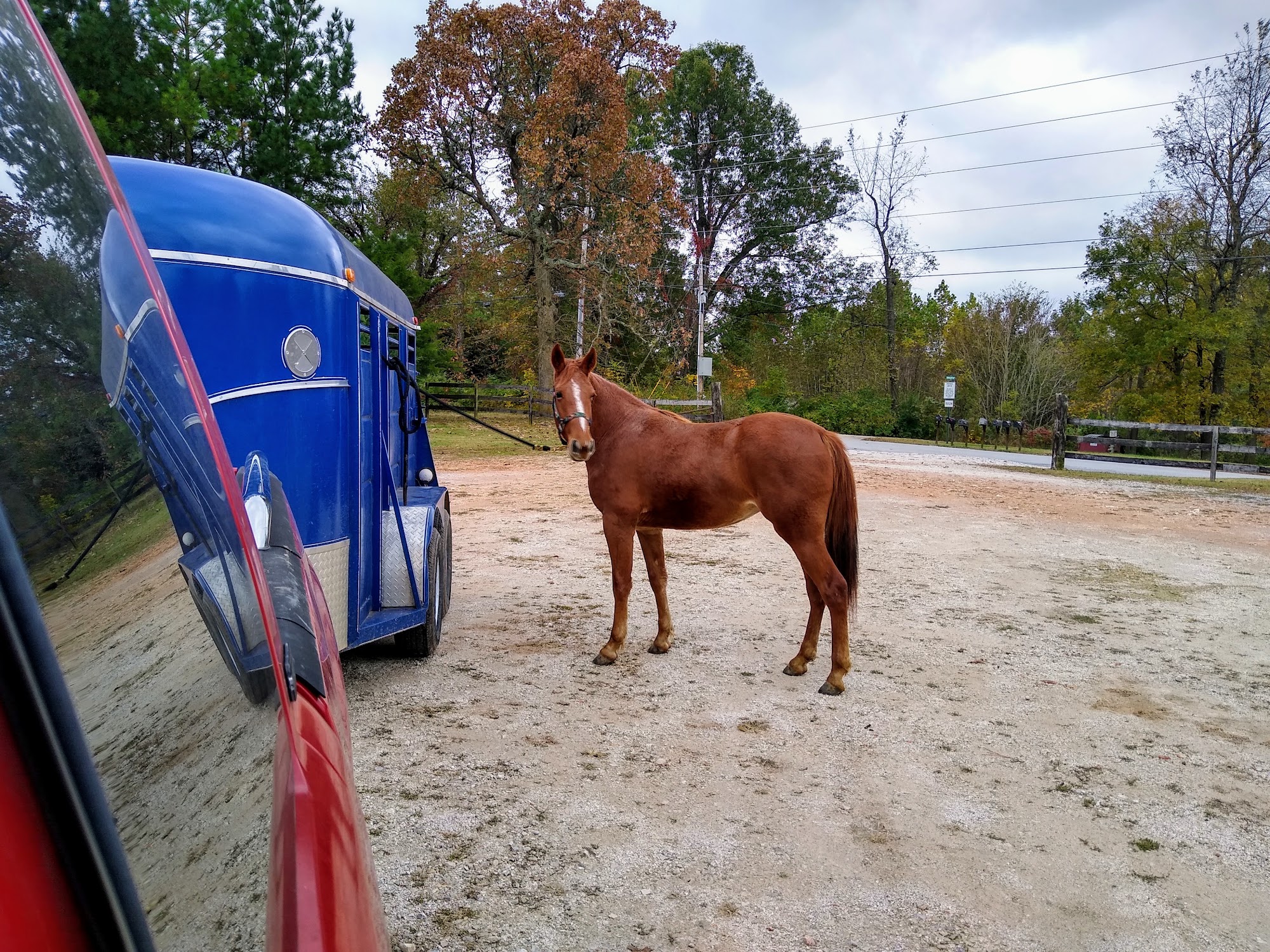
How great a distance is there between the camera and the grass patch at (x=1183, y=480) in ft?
44.3

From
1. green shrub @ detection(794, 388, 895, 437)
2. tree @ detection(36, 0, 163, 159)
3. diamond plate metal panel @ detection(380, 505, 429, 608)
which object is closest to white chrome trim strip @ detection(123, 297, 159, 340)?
diamond plate metal panel @ detection(380, 505, 429, 608)

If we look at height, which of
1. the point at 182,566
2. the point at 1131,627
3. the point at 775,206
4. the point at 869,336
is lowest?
the point at 1131,627

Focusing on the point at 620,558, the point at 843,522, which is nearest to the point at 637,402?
the point at 620,558

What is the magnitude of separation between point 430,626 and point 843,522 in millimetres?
2396

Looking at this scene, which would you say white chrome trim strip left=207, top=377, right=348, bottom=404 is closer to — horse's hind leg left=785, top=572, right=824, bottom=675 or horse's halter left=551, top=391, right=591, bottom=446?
horse's halter left=551, top=391, right=591, bottom=446

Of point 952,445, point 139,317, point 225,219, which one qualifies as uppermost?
point 225,219

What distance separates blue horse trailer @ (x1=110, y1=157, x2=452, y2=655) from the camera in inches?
117

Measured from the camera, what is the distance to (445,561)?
16.1ft

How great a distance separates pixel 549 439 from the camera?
18109 mm

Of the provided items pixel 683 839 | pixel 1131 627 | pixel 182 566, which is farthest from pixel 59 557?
pixel 1131 627

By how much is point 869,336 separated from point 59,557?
130 feet

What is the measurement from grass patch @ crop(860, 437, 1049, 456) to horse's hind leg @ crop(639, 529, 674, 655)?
826 inches

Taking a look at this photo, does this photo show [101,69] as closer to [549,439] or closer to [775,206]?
[549,439]

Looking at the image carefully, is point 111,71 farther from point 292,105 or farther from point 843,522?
point 843,522
